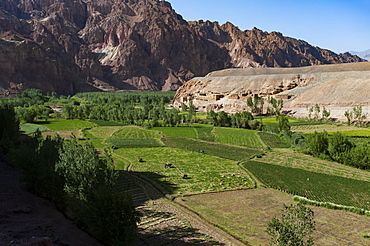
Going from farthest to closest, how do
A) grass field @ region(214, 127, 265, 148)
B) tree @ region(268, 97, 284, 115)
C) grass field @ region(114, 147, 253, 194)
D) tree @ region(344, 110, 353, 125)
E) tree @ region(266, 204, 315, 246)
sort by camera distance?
tree @ region(268, 97, 284, 115), tree @ region(344, 110, 353, 125), grass field @ region(214, 127, 265, 148), grass field @ region(114, 147, 253, 194), tree @ region(266, 204, 315, 246)

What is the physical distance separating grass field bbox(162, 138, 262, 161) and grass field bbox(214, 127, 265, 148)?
4211 mm

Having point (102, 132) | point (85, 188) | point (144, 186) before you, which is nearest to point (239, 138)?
point (102, 132)

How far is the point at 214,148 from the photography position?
66.9 m

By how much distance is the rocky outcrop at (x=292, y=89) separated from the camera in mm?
113550

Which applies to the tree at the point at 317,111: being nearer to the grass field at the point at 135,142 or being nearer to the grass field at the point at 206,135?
the grass field at the point at 206,135

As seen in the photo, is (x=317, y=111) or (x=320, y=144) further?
(x=317, y=111)

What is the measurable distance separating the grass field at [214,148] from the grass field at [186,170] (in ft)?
10.4

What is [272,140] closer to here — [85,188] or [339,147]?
[339,147]

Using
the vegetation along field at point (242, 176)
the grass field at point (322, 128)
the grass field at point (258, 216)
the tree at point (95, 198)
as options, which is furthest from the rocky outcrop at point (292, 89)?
the tree at point (95, 198)

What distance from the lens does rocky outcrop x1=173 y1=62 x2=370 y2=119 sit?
113550 mm

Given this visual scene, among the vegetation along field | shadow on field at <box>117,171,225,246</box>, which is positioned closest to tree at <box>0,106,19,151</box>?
the vegetation along field

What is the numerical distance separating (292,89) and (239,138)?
74.6 meters

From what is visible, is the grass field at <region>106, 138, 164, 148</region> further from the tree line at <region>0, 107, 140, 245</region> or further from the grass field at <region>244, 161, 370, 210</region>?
the tree line at <region>0, 107, 140, 245</region>

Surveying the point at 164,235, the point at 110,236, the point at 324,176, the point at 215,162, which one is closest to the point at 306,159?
the point at 324,176
